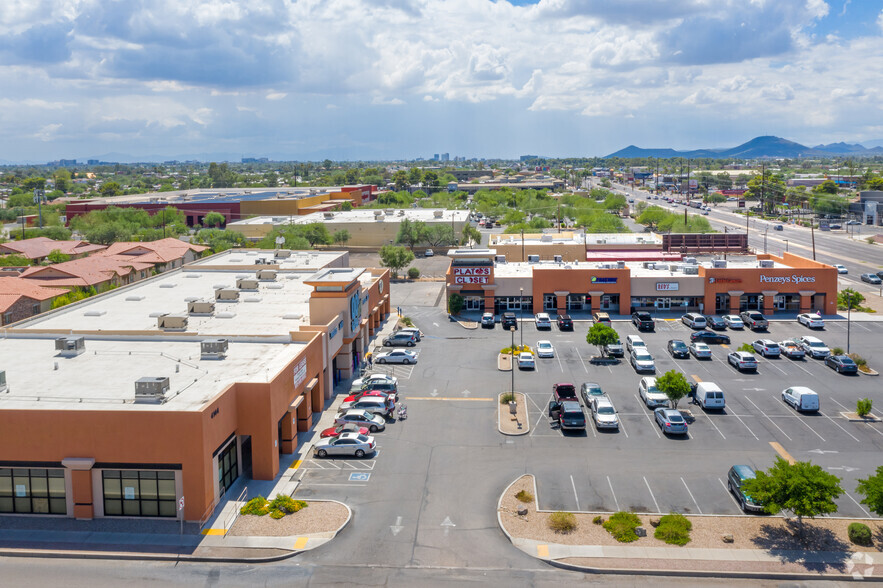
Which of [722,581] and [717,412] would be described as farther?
[717,412]

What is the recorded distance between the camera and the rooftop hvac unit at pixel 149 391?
26.8m

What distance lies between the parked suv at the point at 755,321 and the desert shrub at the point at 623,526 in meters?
34.9

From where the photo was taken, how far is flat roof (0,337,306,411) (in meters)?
27.1

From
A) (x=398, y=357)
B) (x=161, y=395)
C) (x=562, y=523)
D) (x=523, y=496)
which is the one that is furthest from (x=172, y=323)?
(x=562, y=523)

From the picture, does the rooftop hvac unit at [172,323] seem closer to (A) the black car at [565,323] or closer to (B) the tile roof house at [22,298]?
(B) the tile roof house at [22,298]

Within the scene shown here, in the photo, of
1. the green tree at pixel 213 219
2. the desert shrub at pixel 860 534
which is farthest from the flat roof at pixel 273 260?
the green tree at pixel 213 219

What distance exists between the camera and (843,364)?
145 feet

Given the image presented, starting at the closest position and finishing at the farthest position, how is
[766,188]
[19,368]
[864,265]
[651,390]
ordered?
[19,368] < [651,390] < [864,265] < [766,188]

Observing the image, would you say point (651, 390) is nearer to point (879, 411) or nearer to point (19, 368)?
point (879, 411)

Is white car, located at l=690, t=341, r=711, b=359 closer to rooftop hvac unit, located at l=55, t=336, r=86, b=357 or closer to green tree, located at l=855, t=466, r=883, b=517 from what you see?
green tree, located at l=855, t=466, r=883, b=517

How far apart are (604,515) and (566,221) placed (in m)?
114

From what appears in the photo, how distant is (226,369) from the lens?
31656 millimetres

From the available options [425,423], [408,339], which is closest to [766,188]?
[408,339]

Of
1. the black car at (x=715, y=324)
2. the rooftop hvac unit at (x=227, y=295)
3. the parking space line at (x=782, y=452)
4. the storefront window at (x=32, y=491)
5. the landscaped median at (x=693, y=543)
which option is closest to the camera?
the landscaped median at (x=693, y=543)
